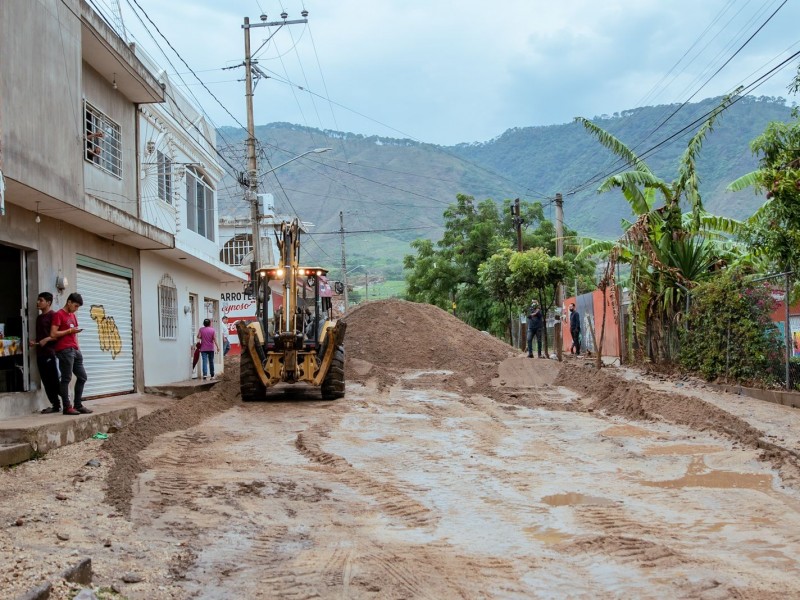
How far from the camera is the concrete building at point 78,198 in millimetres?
10523

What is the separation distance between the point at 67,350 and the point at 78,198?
258 cm

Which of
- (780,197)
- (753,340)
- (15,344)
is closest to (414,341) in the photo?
(753,340)

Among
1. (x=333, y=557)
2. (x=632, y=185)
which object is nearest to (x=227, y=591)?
(x=333, y=557)

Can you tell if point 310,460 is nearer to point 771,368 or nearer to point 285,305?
point 285,305

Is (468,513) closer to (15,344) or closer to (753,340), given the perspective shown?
(15,344)

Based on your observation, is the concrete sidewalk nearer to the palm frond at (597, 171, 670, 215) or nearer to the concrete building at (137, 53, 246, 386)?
the concrete building at (137, 53, 246, 386)

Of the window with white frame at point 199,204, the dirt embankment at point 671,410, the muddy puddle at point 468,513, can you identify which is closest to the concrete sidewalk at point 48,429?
the muddy puddle at point 468,513

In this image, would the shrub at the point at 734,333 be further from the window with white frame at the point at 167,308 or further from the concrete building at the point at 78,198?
the window with white frame at the point at 167,308

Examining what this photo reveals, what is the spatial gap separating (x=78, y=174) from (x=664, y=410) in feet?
32.5

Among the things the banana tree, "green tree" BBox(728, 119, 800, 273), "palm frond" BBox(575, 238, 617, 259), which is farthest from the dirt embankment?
"palm frond" BBox(575, 238, 617, 259)

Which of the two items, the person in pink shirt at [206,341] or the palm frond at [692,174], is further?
the person in pink shirt at [206,341]

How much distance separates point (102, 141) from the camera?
14820mm

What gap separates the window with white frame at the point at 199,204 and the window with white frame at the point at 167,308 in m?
2.07

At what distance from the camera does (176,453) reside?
901 centimetres
